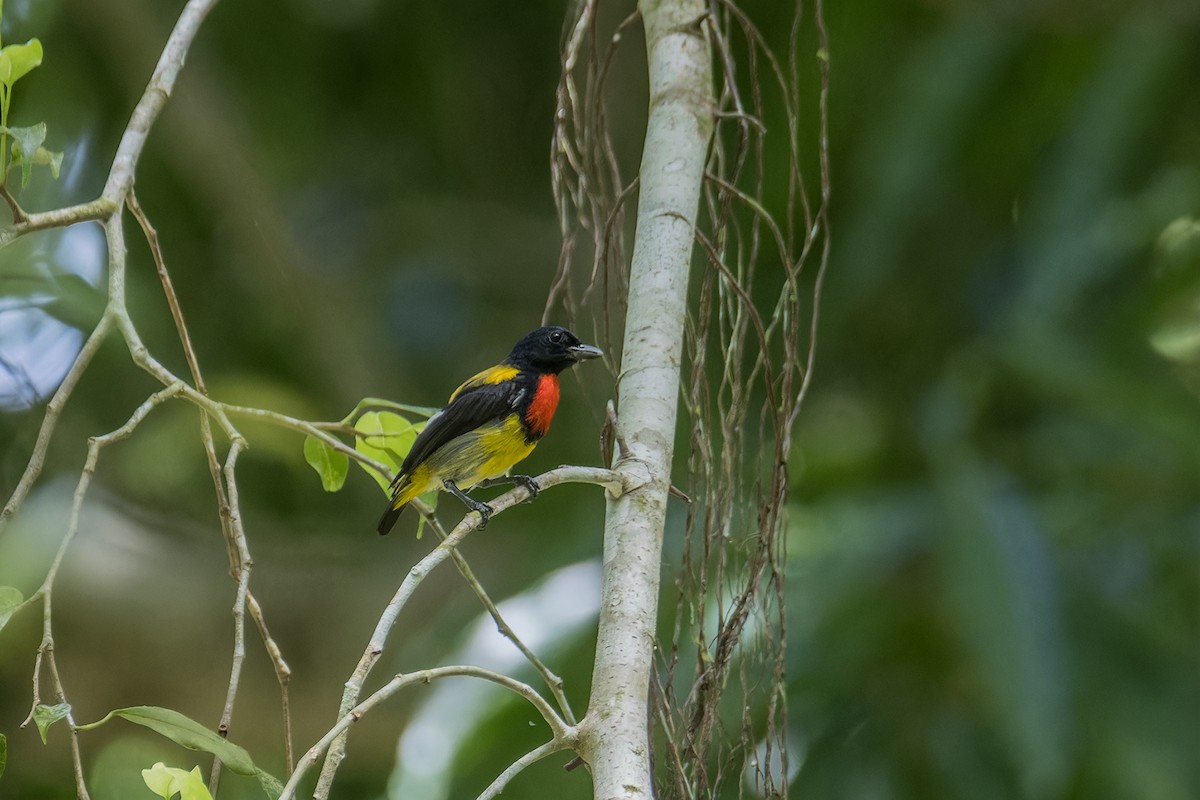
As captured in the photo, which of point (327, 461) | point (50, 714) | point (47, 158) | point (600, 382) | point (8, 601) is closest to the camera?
point (50, 714)

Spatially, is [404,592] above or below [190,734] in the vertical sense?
above

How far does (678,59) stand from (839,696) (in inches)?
124

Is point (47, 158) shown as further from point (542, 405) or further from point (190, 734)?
point (542, 405)

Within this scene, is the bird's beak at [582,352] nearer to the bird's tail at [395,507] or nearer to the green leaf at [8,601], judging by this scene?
the bird's tail at [395,507]

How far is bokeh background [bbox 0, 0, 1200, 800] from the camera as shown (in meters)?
4.72

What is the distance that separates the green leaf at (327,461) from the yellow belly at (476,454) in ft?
4.08

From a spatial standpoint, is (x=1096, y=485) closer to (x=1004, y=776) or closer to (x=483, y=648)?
(x=1004, y=776)

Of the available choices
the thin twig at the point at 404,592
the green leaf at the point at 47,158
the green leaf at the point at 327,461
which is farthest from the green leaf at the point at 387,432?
the green leaf at the point at 47,158

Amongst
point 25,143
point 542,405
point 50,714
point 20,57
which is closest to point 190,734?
point 50,714

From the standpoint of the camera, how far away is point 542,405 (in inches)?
148

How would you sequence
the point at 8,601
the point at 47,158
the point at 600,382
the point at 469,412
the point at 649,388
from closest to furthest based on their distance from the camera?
1. the point at 8,601
2. the point at 47,158
3. the point at 649,388
4. the point at 469,412
5. the point at 600,382

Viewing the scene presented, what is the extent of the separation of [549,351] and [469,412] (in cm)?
33

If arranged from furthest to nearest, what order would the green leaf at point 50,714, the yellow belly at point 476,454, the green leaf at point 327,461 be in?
the yellow belly at point 476,454
the green leaf at point 327,461
the green leaf at point 50,714

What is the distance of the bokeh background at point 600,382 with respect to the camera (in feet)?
15.5
